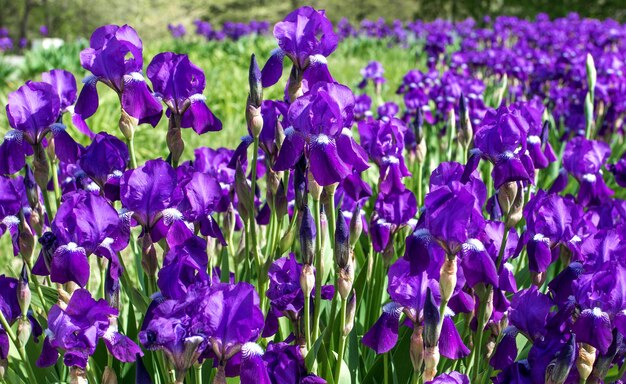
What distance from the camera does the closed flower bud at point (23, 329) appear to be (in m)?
1.84

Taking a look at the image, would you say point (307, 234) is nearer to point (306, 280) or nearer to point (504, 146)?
point (306, 280)

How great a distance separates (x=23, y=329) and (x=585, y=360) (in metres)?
1.45

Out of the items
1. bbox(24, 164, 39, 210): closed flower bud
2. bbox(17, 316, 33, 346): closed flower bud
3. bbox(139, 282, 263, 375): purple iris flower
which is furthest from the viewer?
bbox(24, 164, 39, 210): closed flower bud

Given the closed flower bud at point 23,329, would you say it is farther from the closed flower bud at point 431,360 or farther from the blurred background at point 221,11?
the blurred background at point 221,11

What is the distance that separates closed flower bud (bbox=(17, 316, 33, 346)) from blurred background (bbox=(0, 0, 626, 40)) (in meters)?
18.0

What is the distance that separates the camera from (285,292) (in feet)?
5.82

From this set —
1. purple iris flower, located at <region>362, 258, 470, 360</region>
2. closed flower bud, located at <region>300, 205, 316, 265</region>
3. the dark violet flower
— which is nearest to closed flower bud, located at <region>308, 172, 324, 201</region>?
closed flower bud, located at <region>300, 205, 316, 265</region>

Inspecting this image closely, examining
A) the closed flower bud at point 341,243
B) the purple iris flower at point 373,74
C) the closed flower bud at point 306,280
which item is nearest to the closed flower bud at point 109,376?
the closed flower bud at point 306,280

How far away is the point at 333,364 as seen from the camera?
6.31 ft

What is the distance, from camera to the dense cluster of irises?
4.99ft

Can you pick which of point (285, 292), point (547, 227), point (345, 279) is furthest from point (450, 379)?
point (547, 227)

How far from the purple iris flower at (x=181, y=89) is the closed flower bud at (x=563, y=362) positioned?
1.15 meters

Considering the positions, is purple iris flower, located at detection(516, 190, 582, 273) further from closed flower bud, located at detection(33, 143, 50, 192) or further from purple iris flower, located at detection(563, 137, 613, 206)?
closed flower bud, located at detection(33, 143, 50, 192)

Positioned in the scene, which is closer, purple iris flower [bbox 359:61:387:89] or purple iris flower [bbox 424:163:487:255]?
purple iris flower [bbox 424:163:487:255]
